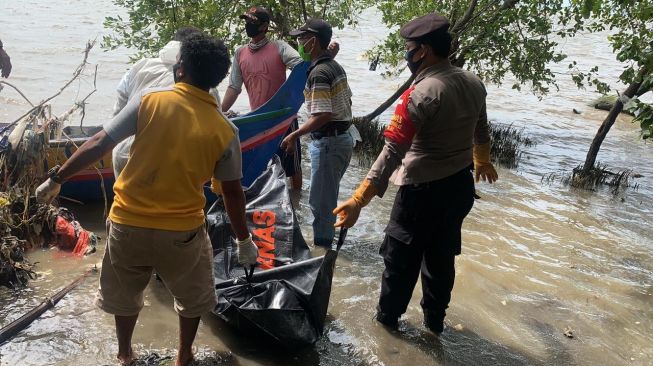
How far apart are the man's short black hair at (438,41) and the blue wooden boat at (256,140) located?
2.11 m

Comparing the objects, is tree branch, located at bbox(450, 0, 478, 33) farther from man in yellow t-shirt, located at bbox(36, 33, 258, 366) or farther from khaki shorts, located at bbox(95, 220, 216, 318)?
khaki shorts, located at bbox(95, 220, 216, 318)

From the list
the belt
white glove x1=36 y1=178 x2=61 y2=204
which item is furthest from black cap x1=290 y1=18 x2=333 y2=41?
white glove x1=36 y1=178 x2=61 y2=204

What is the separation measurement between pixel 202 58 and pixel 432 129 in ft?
4.25

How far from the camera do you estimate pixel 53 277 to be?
155 inches

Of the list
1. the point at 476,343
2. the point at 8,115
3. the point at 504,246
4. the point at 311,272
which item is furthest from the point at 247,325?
the point at 8,115

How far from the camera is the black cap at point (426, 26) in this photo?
3.01 meters

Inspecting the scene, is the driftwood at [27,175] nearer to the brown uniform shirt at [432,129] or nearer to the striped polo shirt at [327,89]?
the striped polo shirt at [327,89]

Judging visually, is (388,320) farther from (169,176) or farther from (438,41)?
(169,176)

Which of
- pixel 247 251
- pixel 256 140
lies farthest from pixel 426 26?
pixel 256 140

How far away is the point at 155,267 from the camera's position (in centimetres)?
269

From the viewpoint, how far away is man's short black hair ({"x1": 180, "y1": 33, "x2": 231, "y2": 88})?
2455mm

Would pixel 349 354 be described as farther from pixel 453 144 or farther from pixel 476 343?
pixel 453 144

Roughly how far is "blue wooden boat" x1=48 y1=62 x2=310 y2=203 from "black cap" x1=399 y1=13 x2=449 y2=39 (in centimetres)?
208

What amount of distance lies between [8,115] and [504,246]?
27.0 feet
